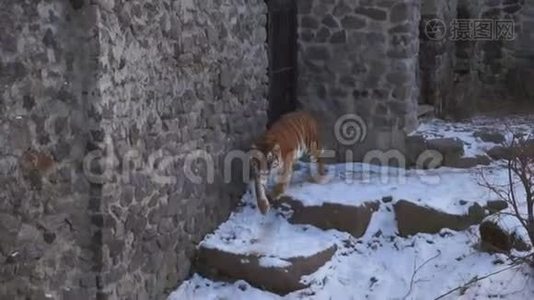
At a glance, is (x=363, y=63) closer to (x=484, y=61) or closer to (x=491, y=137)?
(x=491, y=137)

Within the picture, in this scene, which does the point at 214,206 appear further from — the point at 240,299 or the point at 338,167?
the point at 338,167

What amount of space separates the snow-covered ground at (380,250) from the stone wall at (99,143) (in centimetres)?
49

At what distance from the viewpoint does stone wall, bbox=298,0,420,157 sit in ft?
26.5

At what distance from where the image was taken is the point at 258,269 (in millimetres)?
6414

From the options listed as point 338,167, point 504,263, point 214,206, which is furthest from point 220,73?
point 504,263

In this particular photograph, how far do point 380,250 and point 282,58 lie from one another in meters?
2.30

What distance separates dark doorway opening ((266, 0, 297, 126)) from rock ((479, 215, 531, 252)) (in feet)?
7.80

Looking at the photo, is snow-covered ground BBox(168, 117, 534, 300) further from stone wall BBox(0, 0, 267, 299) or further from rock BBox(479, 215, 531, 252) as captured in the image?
stone wall BBox(0, 0, 267, 299)

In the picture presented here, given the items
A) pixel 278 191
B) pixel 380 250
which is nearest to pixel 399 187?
pixel 380 250

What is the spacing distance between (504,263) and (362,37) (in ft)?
8.62

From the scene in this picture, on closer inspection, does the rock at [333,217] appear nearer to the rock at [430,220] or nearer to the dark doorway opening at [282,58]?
the rock at [430,220]

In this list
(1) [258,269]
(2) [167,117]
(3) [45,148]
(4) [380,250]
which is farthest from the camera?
(4) [380,250]

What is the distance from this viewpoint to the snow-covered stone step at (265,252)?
637cm

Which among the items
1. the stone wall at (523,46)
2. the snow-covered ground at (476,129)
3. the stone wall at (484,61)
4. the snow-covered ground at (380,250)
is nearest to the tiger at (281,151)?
the snow-covered ground at (380,250)
